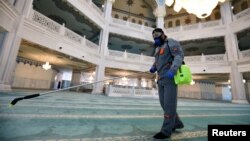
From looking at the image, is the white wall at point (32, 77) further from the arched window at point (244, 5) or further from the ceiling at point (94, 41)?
the arched window at point (244, 5)

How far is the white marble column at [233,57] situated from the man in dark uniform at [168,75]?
1121 cm

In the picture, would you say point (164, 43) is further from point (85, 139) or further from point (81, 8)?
point (81, 8)

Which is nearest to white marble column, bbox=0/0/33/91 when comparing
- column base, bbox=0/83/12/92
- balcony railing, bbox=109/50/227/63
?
column base, bbox=0/83/12/92

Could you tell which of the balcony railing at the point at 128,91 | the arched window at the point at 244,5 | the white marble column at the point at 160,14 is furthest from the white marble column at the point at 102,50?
the arched window at the point at 244,5

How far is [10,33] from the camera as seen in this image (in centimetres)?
534

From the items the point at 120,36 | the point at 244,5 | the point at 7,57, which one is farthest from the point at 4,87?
the point at 244,5

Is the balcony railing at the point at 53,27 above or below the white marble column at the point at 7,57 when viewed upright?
above

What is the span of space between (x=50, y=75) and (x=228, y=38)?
18.6m

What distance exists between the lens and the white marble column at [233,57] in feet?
32.5

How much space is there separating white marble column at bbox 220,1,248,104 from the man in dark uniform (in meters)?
11.2

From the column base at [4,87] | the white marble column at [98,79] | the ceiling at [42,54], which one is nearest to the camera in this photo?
the column base at [4,87]

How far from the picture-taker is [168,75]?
151cm

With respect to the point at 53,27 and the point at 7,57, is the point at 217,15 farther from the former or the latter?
the point at 7,57

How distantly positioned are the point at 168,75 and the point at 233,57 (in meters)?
12.2
